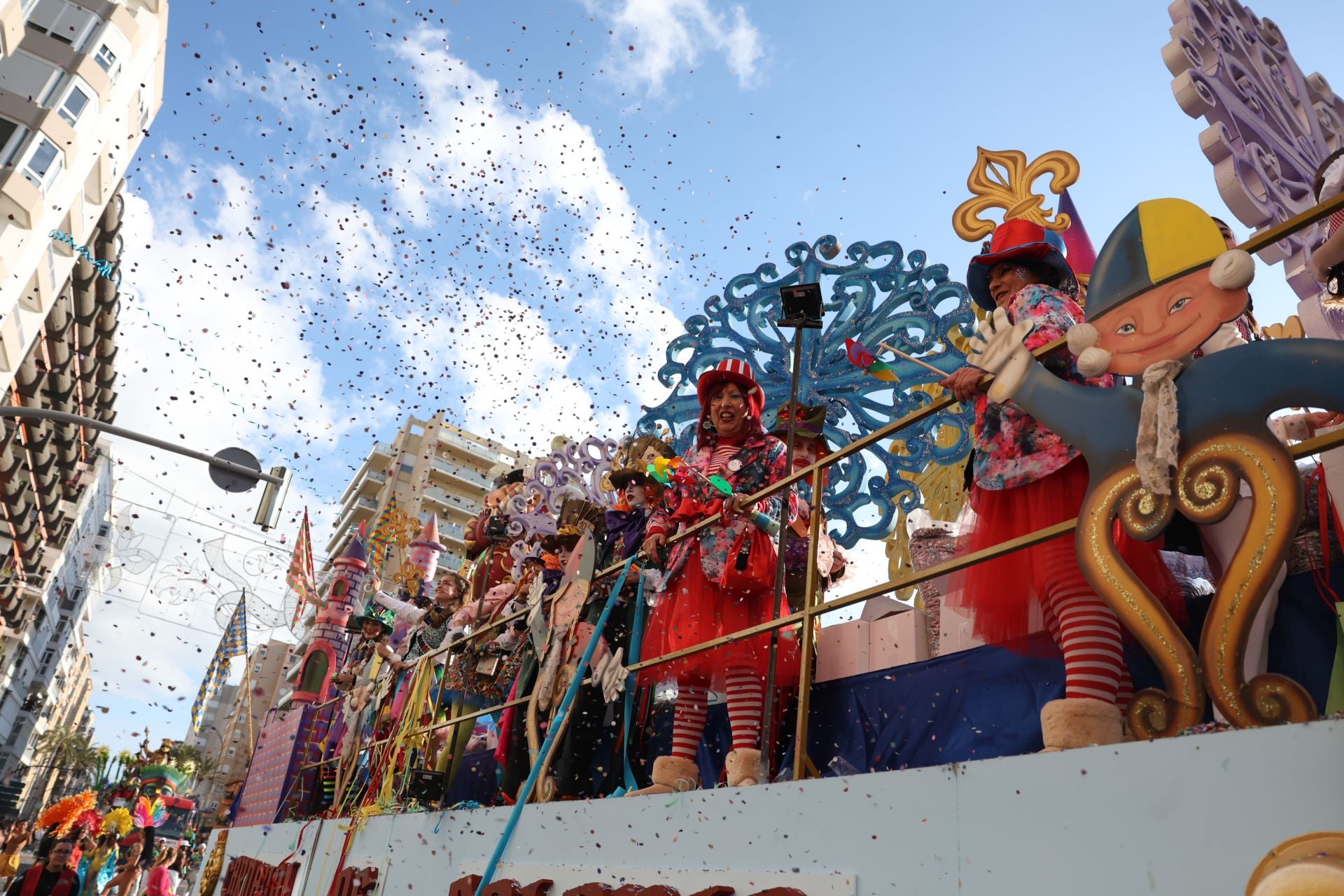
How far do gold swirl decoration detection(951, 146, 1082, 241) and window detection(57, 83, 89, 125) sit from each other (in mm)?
21762

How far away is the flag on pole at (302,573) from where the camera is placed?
438 inches

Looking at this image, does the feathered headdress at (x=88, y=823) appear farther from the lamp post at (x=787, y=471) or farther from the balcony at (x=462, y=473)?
the balcony at (x=462, y=473)

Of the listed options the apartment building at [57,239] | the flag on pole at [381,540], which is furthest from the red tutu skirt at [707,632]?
the apartment building at [57,239]

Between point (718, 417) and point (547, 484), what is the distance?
3.12m

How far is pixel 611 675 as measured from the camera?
3762 mm

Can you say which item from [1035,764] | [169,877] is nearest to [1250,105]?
[1035,764]

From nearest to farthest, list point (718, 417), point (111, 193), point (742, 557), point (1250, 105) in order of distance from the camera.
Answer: point (742, 557) → point (718, 417) → point (1250, 105) → point (111, 193)

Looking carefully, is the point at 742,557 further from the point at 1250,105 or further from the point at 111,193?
the point at 111,193

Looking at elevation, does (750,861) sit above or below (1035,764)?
below

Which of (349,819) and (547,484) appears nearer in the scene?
(349,819)

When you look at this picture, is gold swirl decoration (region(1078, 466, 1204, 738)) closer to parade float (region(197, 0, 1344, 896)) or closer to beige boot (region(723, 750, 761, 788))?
parade float (region(197, 0, 1344, 896))

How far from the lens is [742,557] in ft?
11.4

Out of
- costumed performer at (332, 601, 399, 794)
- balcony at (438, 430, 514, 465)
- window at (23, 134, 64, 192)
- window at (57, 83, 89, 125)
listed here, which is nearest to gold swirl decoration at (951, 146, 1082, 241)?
costumed performer at (332, 601, 399, 794)

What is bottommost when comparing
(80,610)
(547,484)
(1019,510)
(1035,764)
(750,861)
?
(750,861)
